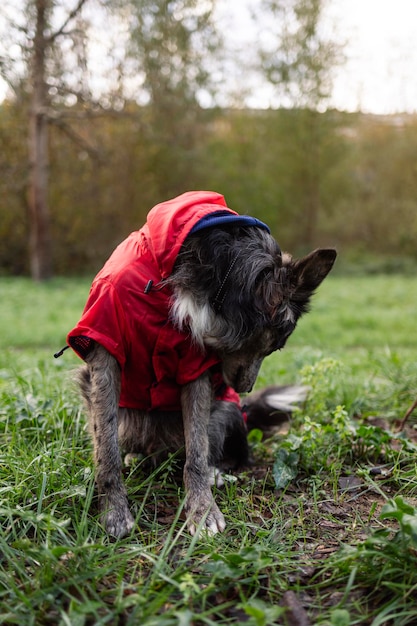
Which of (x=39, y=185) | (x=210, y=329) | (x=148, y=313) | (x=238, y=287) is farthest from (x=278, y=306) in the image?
(x=39, y=185)

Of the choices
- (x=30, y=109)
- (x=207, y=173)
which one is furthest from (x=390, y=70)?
(x=30, y=109)

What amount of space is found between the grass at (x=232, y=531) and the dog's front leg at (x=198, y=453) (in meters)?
0.10

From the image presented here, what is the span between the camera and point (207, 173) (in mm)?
23062

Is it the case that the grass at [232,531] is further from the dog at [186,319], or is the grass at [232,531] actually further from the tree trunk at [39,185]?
the tree trunk at [39,185]

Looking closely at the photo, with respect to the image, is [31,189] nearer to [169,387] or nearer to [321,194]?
[321,194]

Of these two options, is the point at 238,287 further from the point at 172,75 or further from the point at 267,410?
the point at 172,75

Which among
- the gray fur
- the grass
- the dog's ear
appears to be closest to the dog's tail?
the grass

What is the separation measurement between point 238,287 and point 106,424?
95 centimetres

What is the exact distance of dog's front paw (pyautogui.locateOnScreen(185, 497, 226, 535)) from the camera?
103 inches

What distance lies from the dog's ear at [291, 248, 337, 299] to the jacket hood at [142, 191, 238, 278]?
507 millimetres

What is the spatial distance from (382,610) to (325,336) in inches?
269

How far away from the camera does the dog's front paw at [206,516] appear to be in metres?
2.61

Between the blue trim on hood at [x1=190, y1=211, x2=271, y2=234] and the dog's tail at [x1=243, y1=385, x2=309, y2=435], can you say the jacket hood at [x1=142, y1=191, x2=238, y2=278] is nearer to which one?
the blue trim on hood at [x1=190, y1=211, x2=271, y2=234]

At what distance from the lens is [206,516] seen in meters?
2.56
